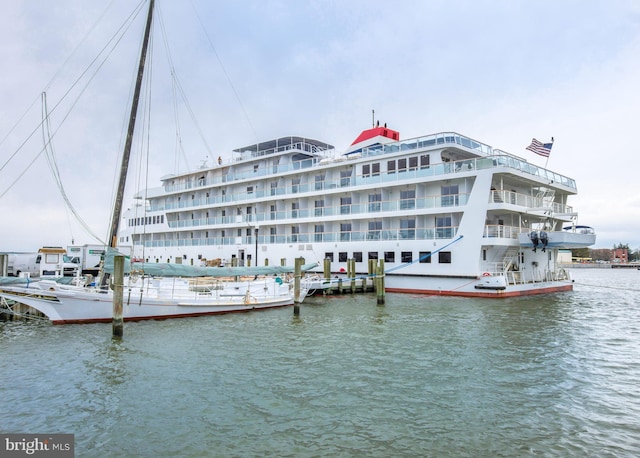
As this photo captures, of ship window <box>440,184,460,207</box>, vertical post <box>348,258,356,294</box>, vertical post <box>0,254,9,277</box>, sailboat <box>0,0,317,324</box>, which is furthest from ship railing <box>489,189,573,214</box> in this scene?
vertical post <box>0,254,9,277</box>

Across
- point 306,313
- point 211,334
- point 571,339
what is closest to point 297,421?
point 211,334

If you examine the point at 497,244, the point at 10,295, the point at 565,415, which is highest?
the point at 497,244

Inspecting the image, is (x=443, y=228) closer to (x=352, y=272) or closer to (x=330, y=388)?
(x=352, y=272)

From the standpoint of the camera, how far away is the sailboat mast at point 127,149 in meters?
19.5

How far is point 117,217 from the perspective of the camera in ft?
64.3

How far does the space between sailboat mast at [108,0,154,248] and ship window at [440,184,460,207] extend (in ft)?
61.8

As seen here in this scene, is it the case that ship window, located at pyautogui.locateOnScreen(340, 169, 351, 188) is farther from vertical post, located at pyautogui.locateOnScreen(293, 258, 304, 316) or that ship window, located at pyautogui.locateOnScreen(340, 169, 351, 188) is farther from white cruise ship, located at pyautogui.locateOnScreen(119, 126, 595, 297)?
vertical post, located at pyautogui.locateOnScreen(293, 258, 304, 316)

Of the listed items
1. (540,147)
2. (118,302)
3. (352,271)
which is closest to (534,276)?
(540,147)

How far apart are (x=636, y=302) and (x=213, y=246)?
3443 centimetres

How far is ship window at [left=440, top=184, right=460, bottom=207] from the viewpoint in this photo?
26.9m

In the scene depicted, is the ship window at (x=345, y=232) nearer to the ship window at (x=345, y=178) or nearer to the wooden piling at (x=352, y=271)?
→ the wooden piling at (x=352, y=271)

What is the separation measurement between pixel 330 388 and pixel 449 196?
1993 centimetres

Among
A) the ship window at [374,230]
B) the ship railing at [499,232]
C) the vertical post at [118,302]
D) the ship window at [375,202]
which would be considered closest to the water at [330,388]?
the vertical post at [118,302]

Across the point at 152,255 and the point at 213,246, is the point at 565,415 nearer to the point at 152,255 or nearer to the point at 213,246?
the point at 213,246
